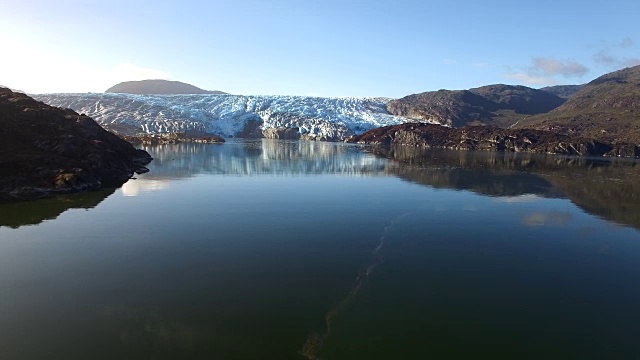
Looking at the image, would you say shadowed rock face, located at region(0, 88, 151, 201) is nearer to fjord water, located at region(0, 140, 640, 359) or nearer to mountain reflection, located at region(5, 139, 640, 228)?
mountain reflection, located at region(5, 139, 640, 228)

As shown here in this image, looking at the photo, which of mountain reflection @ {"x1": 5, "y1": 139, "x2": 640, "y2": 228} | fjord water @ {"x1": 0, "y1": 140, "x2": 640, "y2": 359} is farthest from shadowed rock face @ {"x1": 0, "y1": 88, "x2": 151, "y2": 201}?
fjord water @ {"x1": 0, "y1": 140, "x2": 640, "y2": 359}

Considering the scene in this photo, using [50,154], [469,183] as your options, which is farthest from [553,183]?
[50,154]

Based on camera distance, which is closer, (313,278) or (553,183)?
(313,278)

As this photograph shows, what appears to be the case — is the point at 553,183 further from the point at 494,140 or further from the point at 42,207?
the point at 494,140

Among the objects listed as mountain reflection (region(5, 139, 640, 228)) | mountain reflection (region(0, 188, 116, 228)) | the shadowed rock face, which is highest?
the shadowed rock face

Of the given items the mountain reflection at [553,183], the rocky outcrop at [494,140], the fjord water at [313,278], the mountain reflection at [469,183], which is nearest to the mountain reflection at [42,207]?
the mountain reflection at [469,183]

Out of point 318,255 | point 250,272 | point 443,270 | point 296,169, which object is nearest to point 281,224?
point 318,255

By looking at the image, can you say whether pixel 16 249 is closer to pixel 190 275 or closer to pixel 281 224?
pixel 190 275
